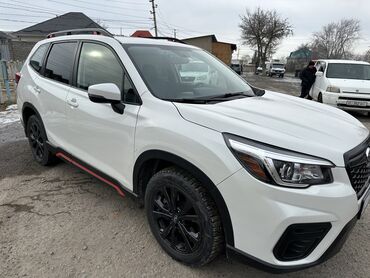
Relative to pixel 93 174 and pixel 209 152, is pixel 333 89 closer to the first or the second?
pixel 93 174

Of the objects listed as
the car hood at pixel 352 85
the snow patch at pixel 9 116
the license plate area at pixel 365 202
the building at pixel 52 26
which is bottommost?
the snow patch at pixel 9 116

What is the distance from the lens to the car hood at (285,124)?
6.35ft

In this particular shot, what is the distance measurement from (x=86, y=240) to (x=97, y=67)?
1648 mm

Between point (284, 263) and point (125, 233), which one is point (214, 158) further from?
point (125, 233)

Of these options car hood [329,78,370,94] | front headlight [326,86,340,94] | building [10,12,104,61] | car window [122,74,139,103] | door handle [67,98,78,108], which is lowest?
front headlight [326,86,340,94]

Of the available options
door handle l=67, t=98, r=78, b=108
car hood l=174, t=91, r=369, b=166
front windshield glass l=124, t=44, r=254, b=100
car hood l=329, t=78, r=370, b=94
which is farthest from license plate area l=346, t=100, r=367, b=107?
door handle l=67, t=98, r=78, b=108

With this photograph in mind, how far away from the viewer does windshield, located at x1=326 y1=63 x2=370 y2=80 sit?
32.3 feet

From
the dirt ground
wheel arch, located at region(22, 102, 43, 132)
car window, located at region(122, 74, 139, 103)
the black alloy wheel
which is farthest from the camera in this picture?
wheel arch, located at region(22, 102, 43, 132)

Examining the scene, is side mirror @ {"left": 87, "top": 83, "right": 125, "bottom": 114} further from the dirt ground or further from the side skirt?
the dirt ground

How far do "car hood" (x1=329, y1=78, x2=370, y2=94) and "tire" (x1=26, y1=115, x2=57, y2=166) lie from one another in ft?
26.5

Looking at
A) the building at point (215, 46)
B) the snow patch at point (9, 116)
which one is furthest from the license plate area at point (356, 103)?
the building at point (215, 46)

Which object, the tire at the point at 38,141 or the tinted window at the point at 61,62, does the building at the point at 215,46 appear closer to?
the tire at the point at 38,141

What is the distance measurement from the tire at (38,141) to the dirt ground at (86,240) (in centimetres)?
34

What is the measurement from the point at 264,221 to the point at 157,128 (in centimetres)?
101
